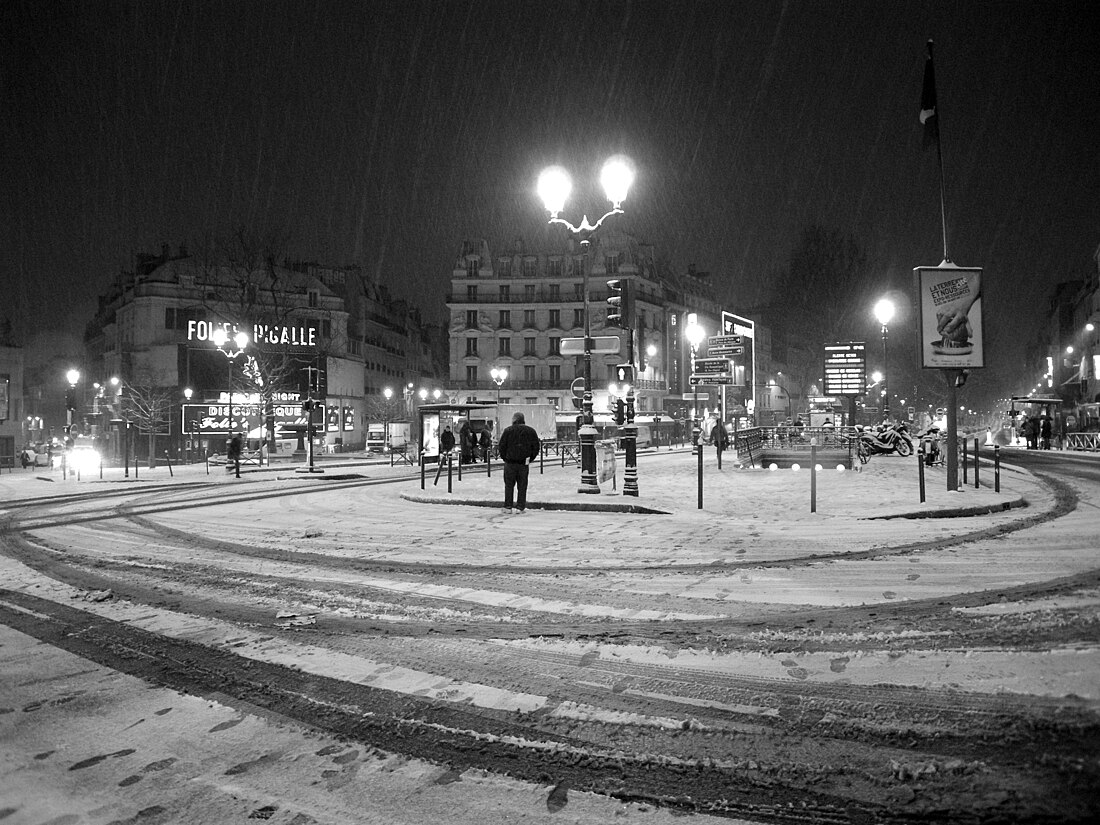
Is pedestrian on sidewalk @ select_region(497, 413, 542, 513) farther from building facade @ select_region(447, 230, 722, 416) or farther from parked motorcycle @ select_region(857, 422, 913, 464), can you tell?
building facade @ select_region(447, 230, 722, 416)

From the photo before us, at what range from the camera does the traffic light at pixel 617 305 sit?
14.8 m

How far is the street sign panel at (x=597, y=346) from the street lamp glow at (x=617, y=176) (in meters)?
2.71

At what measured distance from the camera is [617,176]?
15000mm

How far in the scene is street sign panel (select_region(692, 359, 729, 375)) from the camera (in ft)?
78.8

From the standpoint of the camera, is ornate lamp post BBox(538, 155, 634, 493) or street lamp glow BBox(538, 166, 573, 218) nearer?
ornate lamp post BBox(538, 155, 634, 493)

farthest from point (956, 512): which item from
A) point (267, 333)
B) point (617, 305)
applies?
point (267, 333)

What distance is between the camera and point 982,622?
16.9ft

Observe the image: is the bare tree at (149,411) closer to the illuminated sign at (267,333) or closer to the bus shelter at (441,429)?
the illuminated sign at (267,333)

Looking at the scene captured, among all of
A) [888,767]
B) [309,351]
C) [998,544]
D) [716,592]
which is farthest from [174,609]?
[309,351]

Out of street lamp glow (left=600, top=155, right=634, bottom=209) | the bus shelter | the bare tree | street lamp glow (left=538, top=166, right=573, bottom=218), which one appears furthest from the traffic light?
the bare tree

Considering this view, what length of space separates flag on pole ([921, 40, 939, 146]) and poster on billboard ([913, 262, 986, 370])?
323 cm

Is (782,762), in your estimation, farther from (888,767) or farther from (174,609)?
(174,609)

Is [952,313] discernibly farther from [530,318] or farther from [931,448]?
[530,318]

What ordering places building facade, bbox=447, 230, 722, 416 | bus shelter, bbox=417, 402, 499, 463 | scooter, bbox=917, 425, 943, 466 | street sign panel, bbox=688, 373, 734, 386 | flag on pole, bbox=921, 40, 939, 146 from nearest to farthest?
flag on pole, bbox=921, 40, 939, 146
street sign panel, bbox=688, 373, 734, 386
scooter, bbox=917, 425, 943, 466
bus shelter, bbox=417, 402, 499, 463
building facade, bbox=447, 230, 722, 416
